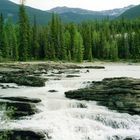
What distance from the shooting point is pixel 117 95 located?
54.0m

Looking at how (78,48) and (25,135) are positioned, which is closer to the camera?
(25,135)

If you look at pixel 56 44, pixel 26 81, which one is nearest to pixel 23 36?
pixel 56 44

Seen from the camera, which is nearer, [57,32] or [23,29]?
[23,29]

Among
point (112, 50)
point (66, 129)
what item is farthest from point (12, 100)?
point (112, 50)

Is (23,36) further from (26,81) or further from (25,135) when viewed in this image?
(25,135)

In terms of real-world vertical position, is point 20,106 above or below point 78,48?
below

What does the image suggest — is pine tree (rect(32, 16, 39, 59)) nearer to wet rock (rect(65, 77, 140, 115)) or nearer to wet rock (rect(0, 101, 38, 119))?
wet rock (rect(65, 77, 140, 115))

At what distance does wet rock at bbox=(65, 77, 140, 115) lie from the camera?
168 feet

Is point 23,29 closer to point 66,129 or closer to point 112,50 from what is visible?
point 112,50

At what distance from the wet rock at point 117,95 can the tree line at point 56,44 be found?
81883 mm

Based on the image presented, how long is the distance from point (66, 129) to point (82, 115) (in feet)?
14.4

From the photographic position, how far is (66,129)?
45.4 metres

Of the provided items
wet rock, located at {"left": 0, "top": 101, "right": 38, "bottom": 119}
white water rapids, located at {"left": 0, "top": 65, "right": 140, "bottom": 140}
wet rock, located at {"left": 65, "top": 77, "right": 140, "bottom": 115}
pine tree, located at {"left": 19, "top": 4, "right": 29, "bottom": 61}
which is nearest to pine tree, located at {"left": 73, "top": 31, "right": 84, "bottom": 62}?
pine tree, located at {"left": 19, "top": 4, "right": 29, "bottom": 61}

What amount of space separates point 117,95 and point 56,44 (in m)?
110
